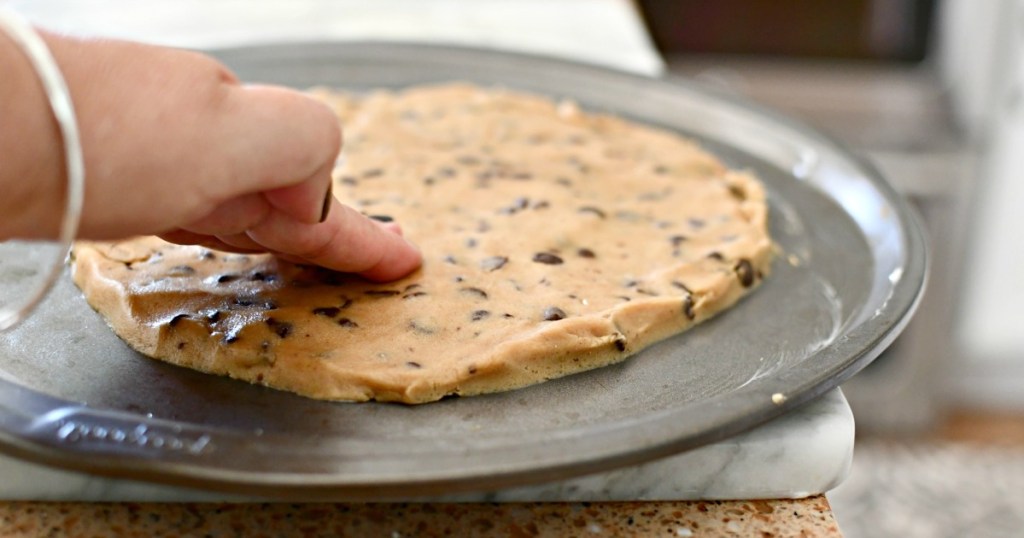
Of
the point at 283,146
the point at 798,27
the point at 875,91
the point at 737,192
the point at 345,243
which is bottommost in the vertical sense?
the point at 875,91

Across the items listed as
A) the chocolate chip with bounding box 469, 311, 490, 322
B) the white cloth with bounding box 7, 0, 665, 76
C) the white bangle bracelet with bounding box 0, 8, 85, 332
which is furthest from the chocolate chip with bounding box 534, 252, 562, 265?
the white cloth with bounding box 7, 0, 665, 76

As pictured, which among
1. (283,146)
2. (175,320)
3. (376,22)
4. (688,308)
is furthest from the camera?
(376,22)

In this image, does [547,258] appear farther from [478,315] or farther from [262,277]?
[262,277]

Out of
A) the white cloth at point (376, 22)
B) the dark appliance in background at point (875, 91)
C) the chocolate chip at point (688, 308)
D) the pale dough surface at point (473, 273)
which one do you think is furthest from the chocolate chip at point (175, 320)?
the dark appliance in background at point (875, 91)

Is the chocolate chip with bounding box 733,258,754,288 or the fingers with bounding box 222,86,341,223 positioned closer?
the fingers with bounding box 222,86,341,223

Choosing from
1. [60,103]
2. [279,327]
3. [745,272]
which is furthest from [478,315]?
[60,103]

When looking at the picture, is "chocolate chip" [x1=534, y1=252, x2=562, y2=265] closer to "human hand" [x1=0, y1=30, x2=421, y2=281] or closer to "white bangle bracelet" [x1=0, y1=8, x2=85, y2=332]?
"human hand" [x1=0, y1=30, x2=421, y2=281]
